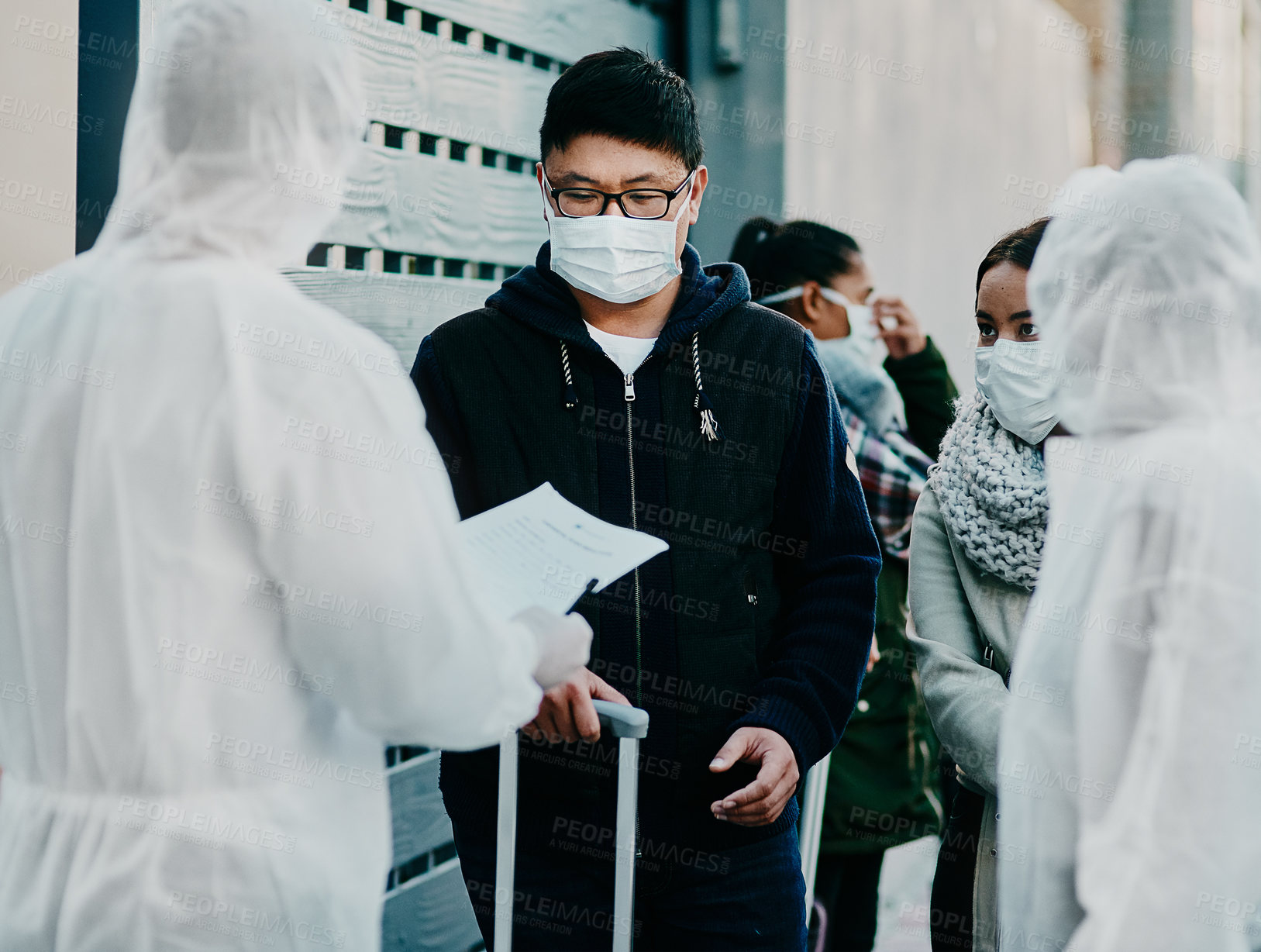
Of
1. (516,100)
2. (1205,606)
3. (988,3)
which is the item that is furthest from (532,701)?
(988,3)

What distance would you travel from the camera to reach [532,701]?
152cm

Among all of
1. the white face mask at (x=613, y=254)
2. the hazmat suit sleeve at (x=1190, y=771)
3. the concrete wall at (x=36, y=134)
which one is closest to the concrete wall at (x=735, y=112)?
the white face mask at (x=613, y=254)

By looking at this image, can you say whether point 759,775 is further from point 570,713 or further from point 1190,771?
point 1190,771

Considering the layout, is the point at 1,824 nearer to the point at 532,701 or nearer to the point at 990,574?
the point at 532,701

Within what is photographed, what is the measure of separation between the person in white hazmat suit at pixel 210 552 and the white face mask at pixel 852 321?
214cm

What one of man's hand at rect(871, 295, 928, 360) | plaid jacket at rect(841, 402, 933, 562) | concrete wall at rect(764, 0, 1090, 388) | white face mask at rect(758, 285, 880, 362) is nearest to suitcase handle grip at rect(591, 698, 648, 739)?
plaid jacket at rect(841, 402, 933, 562)

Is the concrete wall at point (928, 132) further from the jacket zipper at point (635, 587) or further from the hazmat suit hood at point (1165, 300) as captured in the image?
the hazmat suit hood at point (1165, 300)

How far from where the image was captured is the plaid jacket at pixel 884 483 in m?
3.20

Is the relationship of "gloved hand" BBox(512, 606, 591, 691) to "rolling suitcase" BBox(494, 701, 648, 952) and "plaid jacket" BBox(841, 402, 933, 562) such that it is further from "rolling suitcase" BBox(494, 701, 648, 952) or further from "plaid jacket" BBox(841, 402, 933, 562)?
"plaid jacket" BBox(841, 402, 933, 562)

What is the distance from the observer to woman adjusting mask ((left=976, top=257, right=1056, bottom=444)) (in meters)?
2.20

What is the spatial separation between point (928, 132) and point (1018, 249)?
5003 mm

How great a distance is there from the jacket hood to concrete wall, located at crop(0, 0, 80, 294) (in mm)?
744

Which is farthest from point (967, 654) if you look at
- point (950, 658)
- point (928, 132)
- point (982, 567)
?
point (928, 132)

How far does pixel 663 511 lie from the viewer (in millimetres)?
2098
